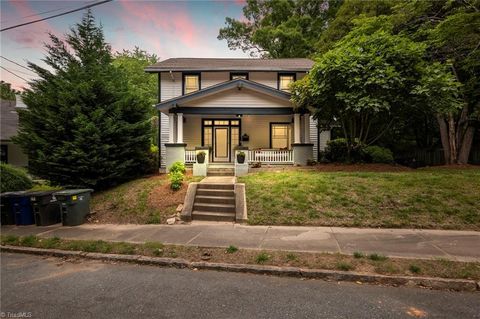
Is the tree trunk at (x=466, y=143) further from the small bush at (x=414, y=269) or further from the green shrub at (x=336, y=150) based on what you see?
the small bush at (x=414, y=269)

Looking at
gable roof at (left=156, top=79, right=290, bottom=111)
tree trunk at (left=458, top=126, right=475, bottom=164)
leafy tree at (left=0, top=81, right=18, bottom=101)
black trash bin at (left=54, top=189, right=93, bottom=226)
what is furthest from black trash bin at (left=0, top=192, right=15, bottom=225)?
leafy tree at (left=0, top=81, right=18, bottom=101)

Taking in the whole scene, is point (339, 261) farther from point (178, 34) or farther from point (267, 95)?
point (178, 34)

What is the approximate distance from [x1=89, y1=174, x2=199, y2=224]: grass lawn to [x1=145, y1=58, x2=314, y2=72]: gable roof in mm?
8572

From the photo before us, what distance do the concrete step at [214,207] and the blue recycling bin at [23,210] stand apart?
503 cm

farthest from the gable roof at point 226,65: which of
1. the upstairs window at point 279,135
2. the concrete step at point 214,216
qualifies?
the concrete step at point 214,216

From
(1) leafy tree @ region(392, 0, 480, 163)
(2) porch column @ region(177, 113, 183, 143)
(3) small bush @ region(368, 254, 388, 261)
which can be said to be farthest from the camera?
(2) porch column @ region(177, 113, 183, 143)

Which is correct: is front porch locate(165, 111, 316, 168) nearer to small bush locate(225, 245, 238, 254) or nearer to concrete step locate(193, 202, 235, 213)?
concrete step locate(193, 202, 235, 213)

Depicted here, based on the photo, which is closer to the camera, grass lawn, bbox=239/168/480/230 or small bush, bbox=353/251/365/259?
small bush, bbox=353/251/365/259

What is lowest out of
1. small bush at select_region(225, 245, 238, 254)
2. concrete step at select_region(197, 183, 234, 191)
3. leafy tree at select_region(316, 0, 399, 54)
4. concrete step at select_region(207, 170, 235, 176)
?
small bush at select_region(225, 245, 238, 254)

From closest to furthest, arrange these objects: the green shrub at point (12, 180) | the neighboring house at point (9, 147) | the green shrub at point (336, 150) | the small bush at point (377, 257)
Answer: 1. the small bush at point (377, 257)
2. the green shrub at point (12, 180)
3. the green shrub at point (336, 150)
4. the neighboring house at point (9, 147)

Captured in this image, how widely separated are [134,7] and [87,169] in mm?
6164

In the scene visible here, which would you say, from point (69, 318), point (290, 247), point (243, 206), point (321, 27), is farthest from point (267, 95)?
point (321, 27)

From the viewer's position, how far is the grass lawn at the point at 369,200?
282 inches

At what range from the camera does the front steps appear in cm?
814
